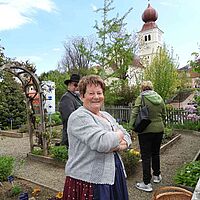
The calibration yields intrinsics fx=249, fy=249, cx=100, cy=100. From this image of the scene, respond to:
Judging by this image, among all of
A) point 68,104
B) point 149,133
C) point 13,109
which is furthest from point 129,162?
point 13,109

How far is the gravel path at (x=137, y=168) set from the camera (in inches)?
186

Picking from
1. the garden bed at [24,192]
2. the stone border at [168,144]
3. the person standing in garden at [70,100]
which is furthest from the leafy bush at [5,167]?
the stone border at [168,144]

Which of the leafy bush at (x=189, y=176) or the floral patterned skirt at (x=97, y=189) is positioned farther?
the leafy bush at (x=189, y=176)

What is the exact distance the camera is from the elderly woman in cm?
201

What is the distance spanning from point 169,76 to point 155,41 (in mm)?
40641

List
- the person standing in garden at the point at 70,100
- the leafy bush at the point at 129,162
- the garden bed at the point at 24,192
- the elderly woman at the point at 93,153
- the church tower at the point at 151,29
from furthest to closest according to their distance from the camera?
the church tower at the point at 151,29, the leafy bush at the point at 129,162, the person standing in garden at the point at 70,100, the garden bed at the point at 24,192, the elderly woman at the point at 93,153

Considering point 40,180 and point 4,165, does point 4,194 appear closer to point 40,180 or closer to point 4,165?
point 4,165

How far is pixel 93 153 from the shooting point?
2.07 m

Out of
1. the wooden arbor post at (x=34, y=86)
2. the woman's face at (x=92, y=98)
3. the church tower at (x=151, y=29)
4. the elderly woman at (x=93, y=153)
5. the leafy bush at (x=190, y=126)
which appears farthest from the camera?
the church tower at (x=151, y=29)

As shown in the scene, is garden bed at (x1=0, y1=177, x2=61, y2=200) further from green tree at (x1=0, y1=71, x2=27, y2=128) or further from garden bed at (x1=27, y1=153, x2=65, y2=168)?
green tree at (x1=0, y1=71, x2=27, y2=128)

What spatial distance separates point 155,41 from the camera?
57.0 meters

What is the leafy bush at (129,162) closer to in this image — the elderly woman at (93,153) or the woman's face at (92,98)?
the elderly woman at (93,153)

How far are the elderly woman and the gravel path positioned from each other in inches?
87.4

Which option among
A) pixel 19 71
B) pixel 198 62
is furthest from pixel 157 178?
pixel 19 71
